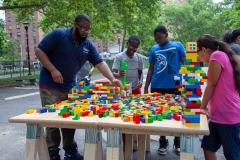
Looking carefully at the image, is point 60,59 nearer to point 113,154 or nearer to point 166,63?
point 113,154

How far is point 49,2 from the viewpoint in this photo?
41.8 feet

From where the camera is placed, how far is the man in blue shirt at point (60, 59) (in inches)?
116

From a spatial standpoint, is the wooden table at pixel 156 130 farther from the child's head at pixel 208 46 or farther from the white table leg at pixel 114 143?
the child's head at pixel 208 46

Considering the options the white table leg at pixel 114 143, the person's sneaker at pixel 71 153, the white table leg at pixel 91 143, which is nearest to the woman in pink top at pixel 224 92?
the white table leg at pixel 114 143

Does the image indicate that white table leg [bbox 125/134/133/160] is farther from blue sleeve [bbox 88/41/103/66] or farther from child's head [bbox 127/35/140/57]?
child's head [bbox 127/35/140/57]

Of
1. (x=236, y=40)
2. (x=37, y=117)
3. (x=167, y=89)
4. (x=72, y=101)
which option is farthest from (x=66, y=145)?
(x=236, y=40)

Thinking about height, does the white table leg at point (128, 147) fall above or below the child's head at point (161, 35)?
below

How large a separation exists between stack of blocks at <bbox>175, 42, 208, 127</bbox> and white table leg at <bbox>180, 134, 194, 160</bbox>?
94mm

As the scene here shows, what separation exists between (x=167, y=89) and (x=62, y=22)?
40.7ft

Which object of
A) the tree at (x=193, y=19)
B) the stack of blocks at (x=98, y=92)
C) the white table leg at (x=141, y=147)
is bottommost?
the white table leg at (x=141, y=147)

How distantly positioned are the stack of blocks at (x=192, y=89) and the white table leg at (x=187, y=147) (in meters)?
0.09

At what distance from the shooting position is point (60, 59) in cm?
310

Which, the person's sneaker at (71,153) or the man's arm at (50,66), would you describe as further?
the person's sneaker at (71,153)

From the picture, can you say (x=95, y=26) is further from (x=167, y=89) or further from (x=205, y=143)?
(x=205, y=143)
